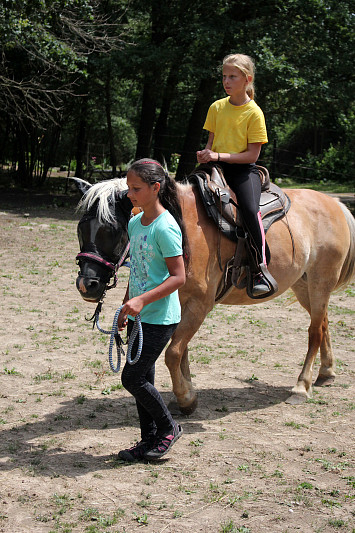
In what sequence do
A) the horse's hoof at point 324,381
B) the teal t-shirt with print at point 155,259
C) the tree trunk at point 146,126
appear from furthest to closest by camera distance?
1. the tree trunk at point 146,126
2. the horse's hoof at point 324,381
3. the teal t-shirt with print at point 155,259

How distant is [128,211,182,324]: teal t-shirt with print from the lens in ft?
11.7

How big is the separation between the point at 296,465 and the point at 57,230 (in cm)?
1089

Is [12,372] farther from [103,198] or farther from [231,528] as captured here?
[231,528]

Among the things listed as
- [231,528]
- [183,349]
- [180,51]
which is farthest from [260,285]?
[180,51]

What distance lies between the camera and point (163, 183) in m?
3.85

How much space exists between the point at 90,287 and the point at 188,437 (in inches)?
53.2

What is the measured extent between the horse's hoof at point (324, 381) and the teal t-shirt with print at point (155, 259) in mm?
2558

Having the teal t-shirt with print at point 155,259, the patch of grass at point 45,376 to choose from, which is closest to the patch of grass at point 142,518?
the teal t-shirt with print at point 155,259

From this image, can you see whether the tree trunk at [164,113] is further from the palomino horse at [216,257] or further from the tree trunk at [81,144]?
the palomino horse at [216,257]

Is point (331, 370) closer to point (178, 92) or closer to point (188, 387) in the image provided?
point (188, 387)

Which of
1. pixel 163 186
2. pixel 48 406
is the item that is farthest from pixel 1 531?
pixel 163 186

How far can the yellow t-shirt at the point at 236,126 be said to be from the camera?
465 centimetres

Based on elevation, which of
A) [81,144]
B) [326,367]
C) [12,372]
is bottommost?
[12,372]

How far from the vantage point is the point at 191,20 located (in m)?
17.7
